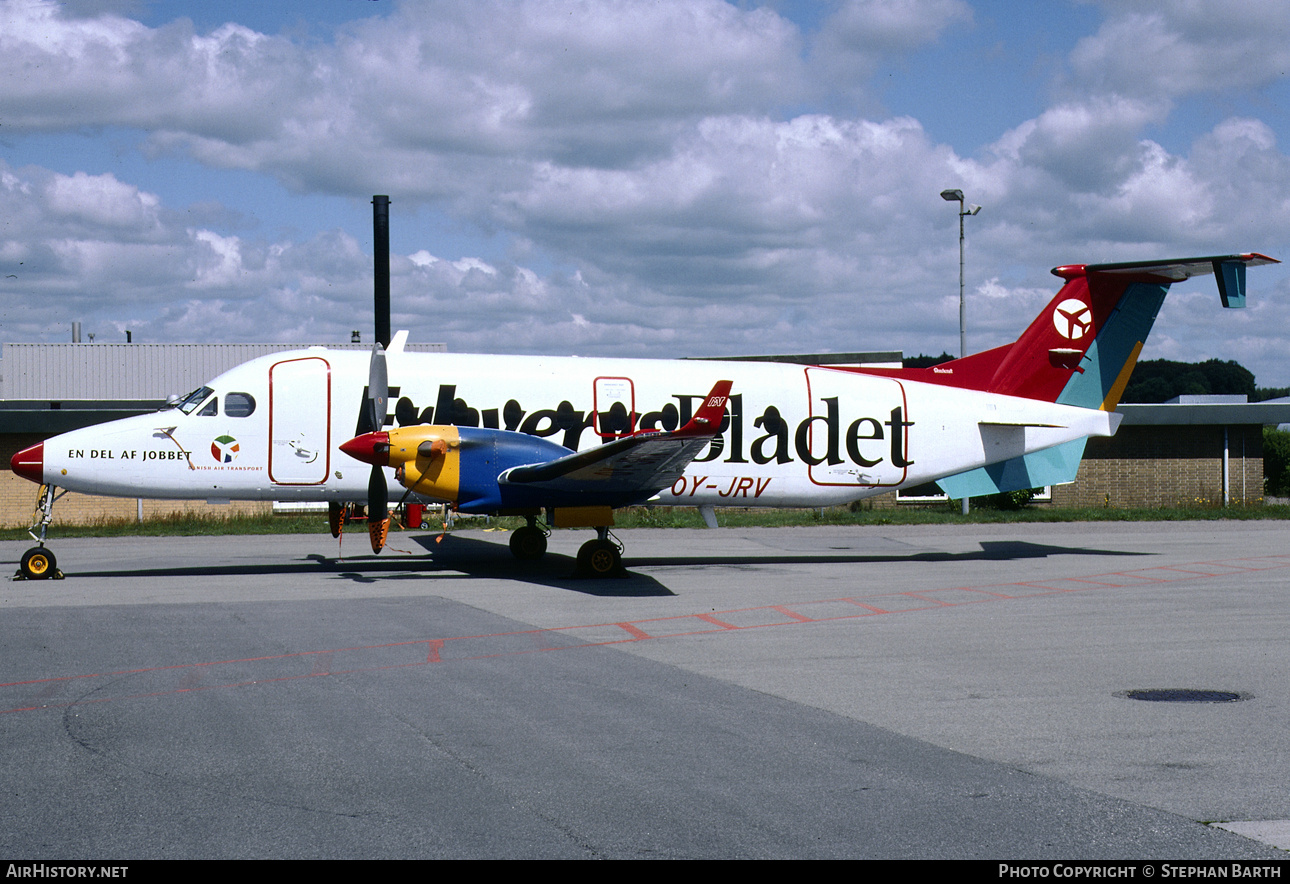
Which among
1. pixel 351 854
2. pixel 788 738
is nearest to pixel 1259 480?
pixel 788 738

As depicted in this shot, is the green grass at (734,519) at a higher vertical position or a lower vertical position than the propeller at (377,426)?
lower

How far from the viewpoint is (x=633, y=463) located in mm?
16484

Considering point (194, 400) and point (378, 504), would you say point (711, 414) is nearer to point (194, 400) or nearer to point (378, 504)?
point (378, 504)

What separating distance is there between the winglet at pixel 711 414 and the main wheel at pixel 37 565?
413 inches

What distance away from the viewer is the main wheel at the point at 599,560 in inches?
703

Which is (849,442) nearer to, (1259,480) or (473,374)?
(473,374)

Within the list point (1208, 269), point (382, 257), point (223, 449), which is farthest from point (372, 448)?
point (382, 257)

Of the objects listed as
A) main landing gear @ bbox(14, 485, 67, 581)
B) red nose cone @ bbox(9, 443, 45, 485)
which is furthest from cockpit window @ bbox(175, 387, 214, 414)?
main landing gear @ bbox(14, 485, 67, 581)

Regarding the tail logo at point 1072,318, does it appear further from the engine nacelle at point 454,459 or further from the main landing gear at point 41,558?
the main landing gear at point 41,558

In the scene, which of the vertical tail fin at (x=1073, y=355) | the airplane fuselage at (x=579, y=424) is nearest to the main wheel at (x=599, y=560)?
the airplane fuselage at (x=579, y=424)

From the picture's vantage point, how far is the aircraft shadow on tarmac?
58.0ft

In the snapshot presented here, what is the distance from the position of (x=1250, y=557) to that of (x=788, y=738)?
17.2 meters

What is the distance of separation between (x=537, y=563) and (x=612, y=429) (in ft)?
9.52

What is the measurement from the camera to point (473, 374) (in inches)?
768
